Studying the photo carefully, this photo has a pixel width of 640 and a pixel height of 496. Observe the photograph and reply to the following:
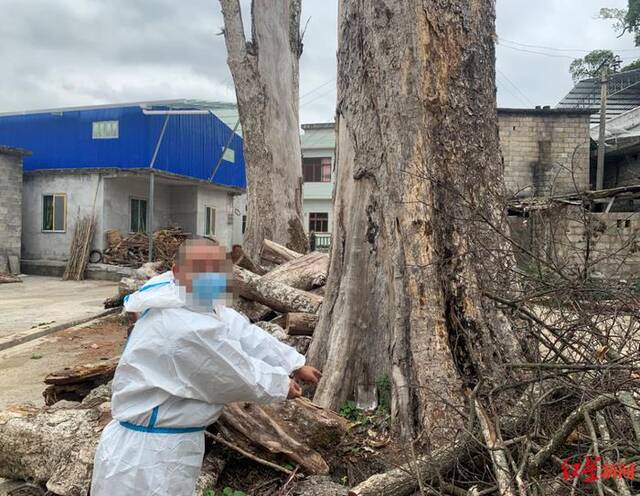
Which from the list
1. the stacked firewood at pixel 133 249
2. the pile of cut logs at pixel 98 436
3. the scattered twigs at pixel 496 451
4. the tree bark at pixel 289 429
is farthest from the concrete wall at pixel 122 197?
the scattered twigs at pixel 496 451

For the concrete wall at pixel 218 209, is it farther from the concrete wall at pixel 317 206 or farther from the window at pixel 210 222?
the concrete wall at pixel 317 206

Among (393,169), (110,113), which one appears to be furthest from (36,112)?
(393,169)

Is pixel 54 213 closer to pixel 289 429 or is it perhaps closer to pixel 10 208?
pixel 10 208

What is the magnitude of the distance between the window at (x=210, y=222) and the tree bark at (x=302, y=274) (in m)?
16.7

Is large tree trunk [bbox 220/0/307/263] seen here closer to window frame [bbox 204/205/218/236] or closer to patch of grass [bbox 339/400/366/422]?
patch of grass [bbox 339/400/366/422]

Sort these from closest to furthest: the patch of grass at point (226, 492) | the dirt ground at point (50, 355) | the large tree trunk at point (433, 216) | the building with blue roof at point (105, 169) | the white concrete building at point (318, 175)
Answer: the patch of grass at point (226, 492) < the large tree trunk at point (433, 216) < the dirt ground at point (50, 355) < the building with blue roof at point (105, 169) < the white concrete building at point (318, 175)

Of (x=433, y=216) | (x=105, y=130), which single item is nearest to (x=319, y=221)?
(x=105, y=130)

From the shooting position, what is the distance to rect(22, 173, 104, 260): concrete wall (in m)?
19.6

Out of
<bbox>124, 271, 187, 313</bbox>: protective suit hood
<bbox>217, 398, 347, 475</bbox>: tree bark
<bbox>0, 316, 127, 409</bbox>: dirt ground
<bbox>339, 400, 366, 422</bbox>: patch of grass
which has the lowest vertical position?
<bbox>0, 316, 127, 409</bbox>: dirt ground

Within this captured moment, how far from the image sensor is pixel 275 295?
22.1 ft

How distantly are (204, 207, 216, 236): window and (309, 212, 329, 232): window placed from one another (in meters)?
13.3

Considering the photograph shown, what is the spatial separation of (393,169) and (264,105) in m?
7.47

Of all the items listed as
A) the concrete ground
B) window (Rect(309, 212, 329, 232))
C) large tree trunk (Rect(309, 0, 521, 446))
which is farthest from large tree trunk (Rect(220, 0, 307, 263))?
window (Rect(309, 212, 329, 232))

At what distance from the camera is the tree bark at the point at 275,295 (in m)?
6.47
